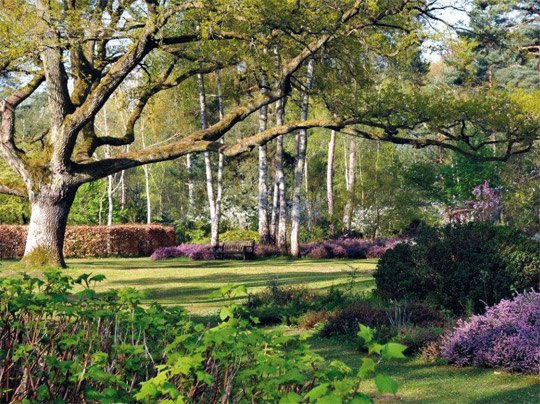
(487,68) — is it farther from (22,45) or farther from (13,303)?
(13,303)

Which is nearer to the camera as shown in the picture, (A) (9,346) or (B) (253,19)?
(A) (9,346)

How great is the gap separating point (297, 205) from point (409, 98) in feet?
38.2

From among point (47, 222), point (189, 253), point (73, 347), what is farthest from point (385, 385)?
point (189, 253)

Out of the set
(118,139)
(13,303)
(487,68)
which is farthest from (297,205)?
(487,68)

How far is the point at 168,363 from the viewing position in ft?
11.1

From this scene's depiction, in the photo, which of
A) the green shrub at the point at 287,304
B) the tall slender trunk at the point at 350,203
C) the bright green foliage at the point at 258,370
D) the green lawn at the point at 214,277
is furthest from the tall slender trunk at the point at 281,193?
the bright green foliage at the point at 258,370

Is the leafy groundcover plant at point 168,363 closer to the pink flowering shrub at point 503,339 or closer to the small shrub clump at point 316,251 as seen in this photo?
the pink flowering shrub at point 503,339

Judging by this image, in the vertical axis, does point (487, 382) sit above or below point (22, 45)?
below

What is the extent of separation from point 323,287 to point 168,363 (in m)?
13.5

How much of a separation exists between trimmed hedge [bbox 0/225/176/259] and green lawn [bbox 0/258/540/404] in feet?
22.5

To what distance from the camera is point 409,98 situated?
1825 cm

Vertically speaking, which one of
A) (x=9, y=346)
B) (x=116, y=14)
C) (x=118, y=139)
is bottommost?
(x=9, y=346)

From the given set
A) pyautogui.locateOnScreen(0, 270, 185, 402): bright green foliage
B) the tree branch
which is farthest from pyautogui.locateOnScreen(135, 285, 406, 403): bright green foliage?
the tree branch

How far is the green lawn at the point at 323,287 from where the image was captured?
7.16 metres
